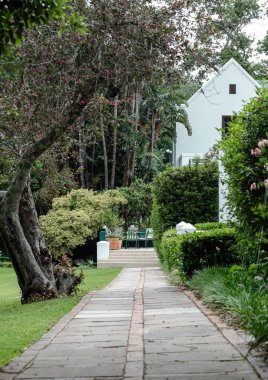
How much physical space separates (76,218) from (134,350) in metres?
21.1

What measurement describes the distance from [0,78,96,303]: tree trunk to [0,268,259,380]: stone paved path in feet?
11.1

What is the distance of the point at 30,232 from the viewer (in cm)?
1234

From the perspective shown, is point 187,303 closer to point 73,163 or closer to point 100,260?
point 100,260

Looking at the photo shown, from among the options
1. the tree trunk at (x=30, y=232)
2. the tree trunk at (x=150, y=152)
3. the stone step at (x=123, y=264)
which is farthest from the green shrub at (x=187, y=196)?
the tree trunk at (x=150, y=152)

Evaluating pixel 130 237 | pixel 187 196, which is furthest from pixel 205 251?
pixel 130 237

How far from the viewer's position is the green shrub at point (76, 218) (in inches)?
1025

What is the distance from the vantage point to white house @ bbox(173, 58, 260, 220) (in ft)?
103

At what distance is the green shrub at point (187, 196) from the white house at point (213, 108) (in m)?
8.80

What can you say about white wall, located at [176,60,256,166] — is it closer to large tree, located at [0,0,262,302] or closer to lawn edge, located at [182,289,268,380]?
large tree, located at [0,0,262,302]

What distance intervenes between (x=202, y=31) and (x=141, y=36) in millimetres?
1216

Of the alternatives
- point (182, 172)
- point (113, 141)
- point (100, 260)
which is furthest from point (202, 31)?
point (113, 141)

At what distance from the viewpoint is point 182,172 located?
71.4 feet

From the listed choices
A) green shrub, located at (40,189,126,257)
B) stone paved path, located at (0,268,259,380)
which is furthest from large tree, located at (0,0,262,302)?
green shrub, located at (40,189,126,257)

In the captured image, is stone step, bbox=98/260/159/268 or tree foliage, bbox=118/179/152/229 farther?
tree foliage, bbox=118/179/152/229
